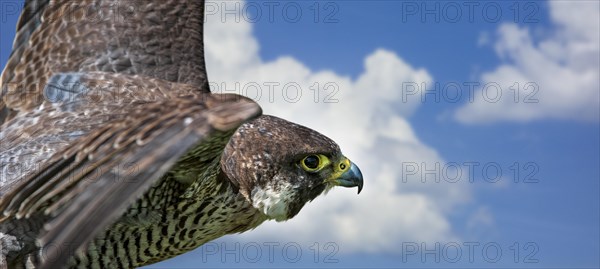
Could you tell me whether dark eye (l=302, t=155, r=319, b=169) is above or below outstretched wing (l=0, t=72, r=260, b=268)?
below

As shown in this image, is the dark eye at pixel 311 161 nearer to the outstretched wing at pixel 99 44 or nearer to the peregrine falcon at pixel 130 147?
the peregrine falcon at pixel 130 147

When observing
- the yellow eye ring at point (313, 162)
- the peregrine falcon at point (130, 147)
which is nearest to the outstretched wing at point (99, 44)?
the peregrine falcon at point (130, 147)

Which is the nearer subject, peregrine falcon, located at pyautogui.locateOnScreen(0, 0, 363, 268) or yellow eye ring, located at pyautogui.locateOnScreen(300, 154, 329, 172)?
peregrine falcon, located at pyautogui.locateOnScreen(0, 0, 363, 268)

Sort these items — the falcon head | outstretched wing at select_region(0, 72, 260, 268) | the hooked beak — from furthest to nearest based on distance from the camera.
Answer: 1. the hooked beak
2. the falcon head
3. outstretched wing at select_region(0, 72, 260, 268)

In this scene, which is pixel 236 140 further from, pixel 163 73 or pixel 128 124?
pixel 128 124

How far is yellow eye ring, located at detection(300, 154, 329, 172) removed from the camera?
24.9ft

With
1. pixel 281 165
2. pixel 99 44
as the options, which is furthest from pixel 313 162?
pixel 99 44

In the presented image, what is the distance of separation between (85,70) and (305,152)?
1924 mm

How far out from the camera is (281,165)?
24.2ft

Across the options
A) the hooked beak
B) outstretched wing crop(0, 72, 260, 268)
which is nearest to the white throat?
the hooked beak

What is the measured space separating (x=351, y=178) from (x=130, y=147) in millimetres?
3577

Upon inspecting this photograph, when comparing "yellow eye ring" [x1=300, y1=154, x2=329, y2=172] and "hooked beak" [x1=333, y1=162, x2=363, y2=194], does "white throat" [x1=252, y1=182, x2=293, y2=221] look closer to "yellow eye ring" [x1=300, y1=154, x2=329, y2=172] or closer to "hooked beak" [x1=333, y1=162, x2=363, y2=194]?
"yellow eye ring" [x1=300, y1=154, x2=329, y2=172]

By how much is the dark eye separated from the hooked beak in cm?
37

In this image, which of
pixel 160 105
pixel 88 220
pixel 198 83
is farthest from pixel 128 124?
pixel 198 83
